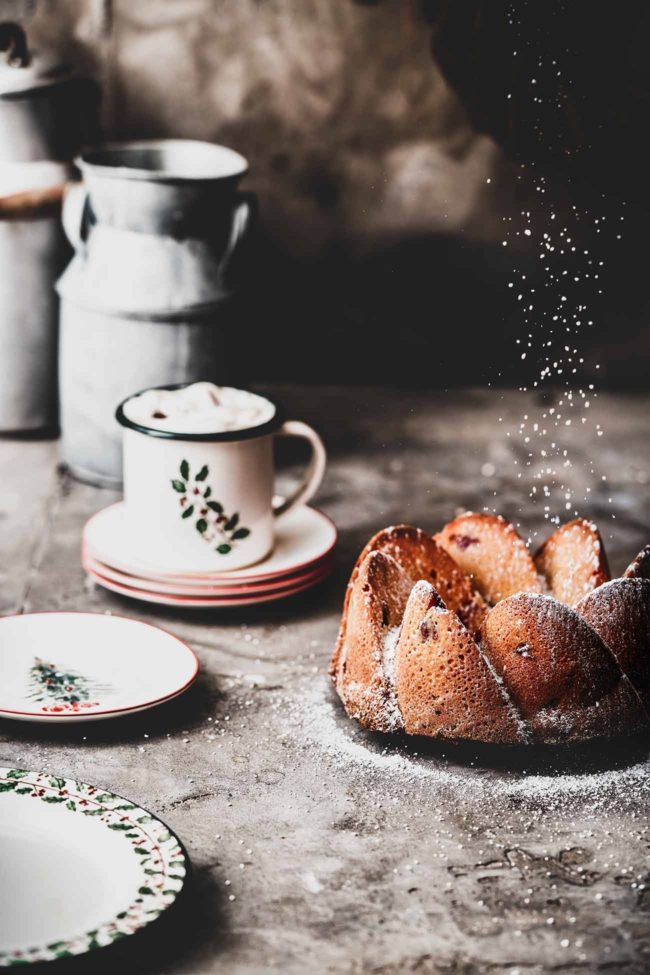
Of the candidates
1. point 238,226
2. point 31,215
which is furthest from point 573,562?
A: point 31,215

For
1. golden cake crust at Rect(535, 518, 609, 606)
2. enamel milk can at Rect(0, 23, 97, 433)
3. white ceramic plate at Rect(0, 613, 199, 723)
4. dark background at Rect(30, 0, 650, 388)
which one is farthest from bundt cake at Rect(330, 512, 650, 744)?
dark background at Rect(30, 0, 650, 388)

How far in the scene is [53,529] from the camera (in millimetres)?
1588

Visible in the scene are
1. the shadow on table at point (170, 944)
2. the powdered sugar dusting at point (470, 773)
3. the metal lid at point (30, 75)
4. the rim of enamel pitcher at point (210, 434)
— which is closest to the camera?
the shadow on table at point (170, 944)

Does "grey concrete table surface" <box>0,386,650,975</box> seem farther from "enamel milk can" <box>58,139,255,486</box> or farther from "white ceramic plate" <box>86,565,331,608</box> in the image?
"enamel milk can" <box>58,139,255,486</box>

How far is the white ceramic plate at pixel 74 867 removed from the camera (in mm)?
815

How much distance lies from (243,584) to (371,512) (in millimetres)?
358

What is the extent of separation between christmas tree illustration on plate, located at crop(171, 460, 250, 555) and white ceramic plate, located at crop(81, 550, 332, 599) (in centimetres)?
4

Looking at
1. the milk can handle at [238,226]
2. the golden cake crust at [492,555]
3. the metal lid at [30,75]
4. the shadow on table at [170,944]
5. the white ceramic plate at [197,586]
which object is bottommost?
the white ceramic plate at [197,586]

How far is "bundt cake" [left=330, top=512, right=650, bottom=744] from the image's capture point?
1.05m

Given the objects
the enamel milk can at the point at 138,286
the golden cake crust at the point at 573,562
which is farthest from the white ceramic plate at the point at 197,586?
the enamel milk can at the point at 138,286

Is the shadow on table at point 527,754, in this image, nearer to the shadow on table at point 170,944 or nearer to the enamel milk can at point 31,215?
the shadow on table at point 170,944

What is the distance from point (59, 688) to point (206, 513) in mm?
261

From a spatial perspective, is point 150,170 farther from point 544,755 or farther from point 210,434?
point 544,755

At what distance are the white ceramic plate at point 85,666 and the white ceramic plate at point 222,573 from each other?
87 millimetres
